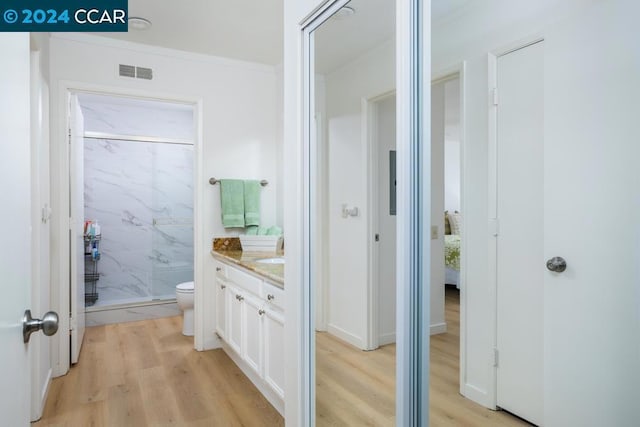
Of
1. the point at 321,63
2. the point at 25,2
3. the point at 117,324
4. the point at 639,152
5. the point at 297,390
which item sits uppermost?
the point at 25,2

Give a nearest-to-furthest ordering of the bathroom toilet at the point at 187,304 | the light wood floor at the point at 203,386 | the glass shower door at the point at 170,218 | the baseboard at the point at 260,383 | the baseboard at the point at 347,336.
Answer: the light wood floor at the point at 203,386 → the baseboard at the point at 347,336 → the baseboard at the point at 260,383 → the bathroom toilet at the point at 187,304 → the glass shower door at the point at 170,218

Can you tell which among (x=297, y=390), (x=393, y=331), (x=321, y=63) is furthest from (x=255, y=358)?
(x=321, y=63)

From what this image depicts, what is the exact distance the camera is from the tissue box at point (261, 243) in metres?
3.50

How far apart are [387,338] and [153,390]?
224cm

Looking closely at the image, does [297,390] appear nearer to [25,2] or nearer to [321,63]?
[321,63]

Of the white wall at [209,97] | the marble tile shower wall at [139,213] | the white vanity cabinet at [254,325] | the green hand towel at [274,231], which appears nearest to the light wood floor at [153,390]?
the white vanity cabinet at [254,325]

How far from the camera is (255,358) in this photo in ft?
8.39

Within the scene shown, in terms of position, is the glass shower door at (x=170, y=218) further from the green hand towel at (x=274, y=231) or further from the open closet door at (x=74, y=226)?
the green hand towel at (x=274, y=231)

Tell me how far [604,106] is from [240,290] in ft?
8.29

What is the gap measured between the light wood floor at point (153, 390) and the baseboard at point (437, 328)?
1.68 m

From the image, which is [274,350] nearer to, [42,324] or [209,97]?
[42,324]

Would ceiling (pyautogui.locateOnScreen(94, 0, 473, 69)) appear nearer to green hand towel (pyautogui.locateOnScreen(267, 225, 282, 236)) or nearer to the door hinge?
the door hinge

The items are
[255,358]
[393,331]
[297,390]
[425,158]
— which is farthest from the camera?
[255,358]

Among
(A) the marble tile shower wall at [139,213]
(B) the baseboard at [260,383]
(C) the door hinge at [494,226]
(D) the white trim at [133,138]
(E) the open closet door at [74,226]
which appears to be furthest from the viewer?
(A) the marble tile shower wall at [139,213]
